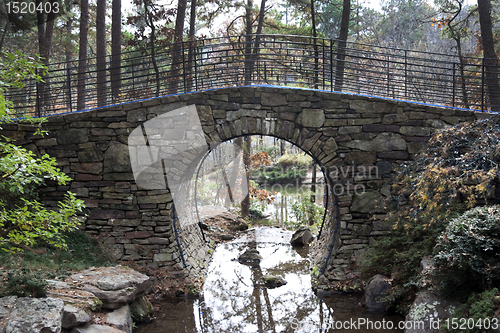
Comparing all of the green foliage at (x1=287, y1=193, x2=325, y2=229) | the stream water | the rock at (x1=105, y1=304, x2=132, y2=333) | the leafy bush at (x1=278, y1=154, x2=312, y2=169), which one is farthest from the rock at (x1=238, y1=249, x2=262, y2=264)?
the leafy bush at (x1=278, y1=154, x2=312, y2=169)

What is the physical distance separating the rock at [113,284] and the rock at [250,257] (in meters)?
3.43

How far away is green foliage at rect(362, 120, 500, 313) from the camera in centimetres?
518

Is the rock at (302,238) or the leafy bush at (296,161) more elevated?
the leafy bush at (296,161)

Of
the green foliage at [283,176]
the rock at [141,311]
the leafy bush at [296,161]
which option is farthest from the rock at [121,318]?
the leafy bush at [296,161]

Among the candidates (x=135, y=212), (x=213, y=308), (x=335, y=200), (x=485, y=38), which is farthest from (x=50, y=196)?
(x=485, y=38)

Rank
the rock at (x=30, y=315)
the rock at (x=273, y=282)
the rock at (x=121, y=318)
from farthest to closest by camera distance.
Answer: the rock at (x=273, y=282) < the rock at (x=121, y=318) < the rock at (x=30, y=315)

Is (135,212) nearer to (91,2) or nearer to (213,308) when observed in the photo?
(213,308)

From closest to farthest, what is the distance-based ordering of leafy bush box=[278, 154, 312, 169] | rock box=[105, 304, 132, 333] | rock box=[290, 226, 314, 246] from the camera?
rock box=[105, 304, 132, 333] → rock box=[290, 226, 314, 246] → leafy bush box=[278, 154, 312, 169]

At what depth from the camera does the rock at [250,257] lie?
8.88 meters

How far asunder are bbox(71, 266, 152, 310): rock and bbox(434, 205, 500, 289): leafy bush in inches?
168

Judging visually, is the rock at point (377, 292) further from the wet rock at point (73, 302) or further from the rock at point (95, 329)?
the wet rock at point (73, 302)

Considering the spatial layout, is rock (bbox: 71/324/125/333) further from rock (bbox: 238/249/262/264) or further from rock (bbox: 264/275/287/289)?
rock (bbox: 238/249/262/264)

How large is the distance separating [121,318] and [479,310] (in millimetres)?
4394

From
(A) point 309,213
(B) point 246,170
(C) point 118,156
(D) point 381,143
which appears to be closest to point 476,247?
(D) point 381,143
